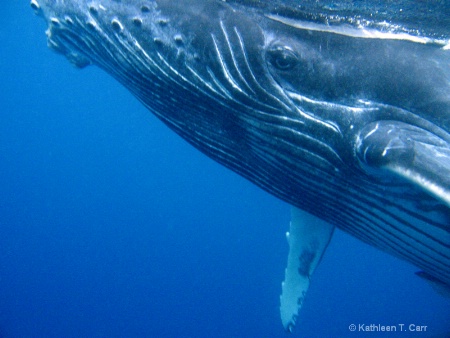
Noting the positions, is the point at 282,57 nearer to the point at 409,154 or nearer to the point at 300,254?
the point at 409,154

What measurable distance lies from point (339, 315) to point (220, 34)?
5434cm

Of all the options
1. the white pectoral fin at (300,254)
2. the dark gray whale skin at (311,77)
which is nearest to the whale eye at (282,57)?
the dark gray whale skin at (311,77)

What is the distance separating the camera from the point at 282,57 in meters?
3.24

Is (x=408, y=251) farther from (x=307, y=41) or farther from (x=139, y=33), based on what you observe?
(x=139, y=33)

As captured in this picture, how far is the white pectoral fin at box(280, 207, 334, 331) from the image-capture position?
225 inches

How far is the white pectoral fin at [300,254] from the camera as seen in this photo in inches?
225

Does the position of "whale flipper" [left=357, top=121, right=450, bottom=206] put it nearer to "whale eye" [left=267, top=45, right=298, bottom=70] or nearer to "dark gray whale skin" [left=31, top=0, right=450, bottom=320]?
"dark gray whale skin" [left=31, top=0, right=450, bottom=320]

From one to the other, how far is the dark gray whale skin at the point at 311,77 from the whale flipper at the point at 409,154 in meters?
0.02

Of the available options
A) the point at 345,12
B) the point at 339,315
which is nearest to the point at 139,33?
the point at 345,12

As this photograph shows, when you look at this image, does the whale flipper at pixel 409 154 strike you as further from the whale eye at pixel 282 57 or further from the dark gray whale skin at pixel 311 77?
the whale eye at pixel 282 57

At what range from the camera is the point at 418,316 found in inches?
2016

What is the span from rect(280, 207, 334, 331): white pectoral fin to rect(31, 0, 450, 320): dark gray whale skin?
6.56 ft

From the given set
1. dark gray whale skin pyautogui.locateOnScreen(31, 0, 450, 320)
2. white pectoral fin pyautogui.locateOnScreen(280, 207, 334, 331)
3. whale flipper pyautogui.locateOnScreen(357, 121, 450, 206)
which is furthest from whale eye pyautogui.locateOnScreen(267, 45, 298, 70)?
white pectoral fin pyautogui.locateOnScreen(280, 207, 334, 331)

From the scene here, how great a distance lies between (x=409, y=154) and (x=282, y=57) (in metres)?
1.25
